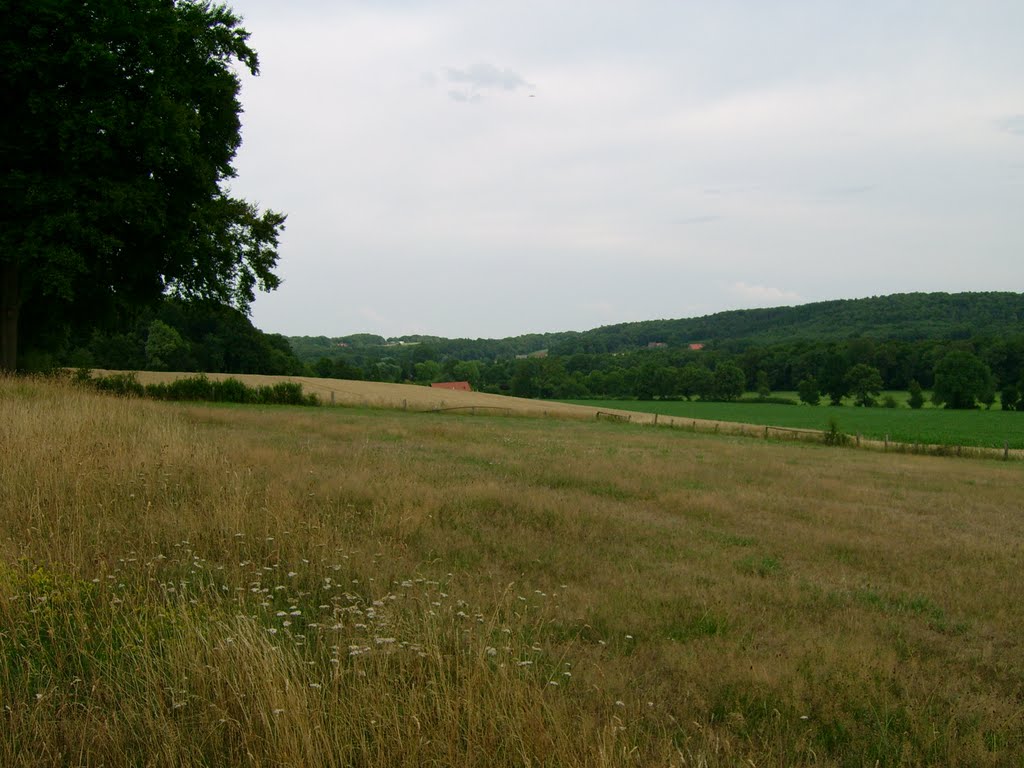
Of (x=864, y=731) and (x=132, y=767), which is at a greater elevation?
(x=132, y=767)

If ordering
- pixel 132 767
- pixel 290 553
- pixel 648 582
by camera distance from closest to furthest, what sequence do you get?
pixel 132 767
pixel 290 553
pixel 648 582

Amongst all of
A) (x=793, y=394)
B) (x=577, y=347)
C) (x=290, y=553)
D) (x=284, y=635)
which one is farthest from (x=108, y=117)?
(x=577, y=347)

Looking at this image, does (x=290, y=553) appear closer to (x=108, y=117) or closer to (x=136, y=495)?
(x=136, y=495)

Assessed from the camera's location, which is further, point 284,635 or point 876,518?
point 876,518

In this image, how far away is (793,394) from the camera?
10588 centimetres

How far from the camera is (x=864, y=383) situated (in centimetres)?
9512

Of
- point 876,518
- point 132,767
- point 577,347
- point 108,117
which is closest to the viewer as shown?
point 132,767

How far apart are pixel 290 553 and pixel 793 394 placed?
354ft

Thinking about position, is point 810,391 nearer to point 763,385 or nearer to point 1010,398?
point 763,385

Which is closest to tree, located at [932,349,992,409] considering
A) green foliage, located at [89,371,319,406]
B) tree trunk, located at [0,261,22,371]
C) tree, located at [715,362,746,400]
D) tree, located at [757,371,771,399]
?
tree, located at [757,371,771,399]

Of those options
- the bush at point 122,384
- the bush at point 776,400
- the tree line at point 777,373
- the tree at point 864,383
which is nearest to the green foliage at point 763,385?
the tree line at point 777,373

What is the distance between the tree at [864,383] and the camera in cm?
9444

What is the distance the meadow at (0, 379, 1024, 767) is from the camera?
153 inches

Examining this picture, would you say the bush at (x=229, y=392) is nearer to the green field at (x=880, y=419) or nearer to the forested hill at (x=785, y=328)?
the green field at (x=880, y=419)
